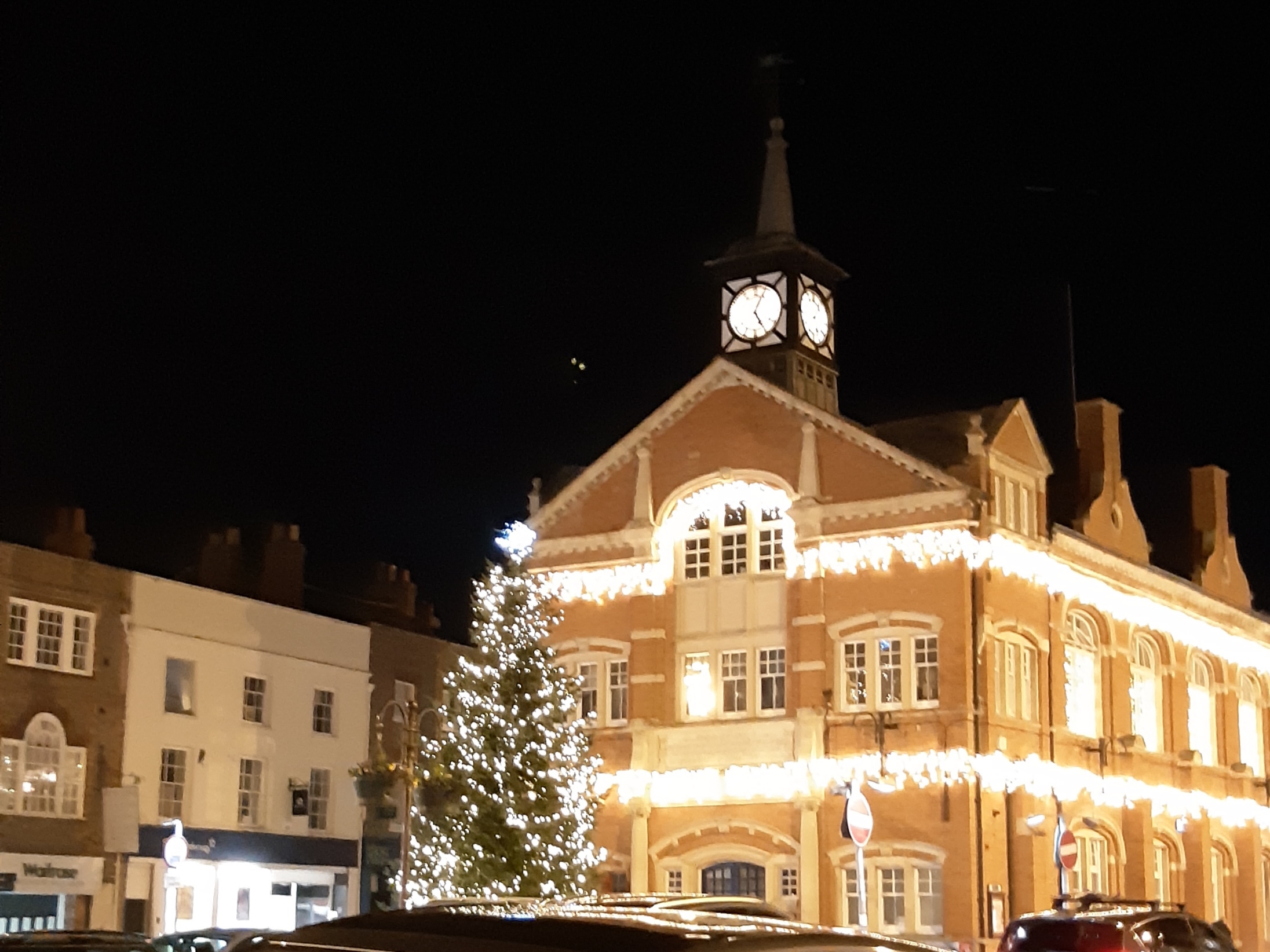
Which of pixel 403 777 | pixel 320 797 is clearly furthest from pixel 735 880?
pixel 403 777

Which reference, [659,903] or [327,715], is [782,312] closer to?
[327,715]

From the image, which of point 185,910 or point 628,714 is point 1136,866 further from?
point 185,910

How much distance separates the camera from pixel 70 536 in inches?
1677

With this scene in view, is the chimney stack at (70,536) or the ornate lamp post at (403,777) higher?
the chimney stack at (70,536)

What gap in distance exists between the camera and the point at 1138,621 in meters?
43.3

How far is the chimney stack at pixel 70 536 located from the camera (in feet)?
139

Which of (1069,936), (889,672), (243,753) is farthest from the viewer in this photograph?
(243,753)

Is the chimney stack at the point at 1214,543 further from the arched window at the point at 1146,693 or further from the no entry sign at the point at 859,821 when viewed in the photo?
the no entry sign at the point at 859,821

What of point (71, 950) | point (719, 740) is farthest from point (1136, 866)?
point (71, 950)

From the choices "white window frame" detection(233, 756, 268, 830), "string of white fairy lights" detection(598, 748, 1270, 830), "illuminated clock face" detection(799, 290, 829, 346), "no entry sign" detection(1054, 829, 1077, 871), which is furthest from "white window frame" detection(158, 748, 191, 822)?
"no entry sign" detection(1054, 829, 1077, 871)

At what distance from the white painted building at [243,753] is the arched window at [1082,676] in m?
19.2

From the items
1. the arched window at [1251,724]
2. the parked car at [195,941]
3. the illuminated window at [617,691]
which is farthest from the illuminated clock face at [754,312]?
the parked car at [195,941]

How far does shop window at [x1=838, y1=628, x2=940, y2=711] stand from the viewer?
120 feet

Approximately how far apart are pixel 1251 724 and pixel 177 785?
97.6 ft
